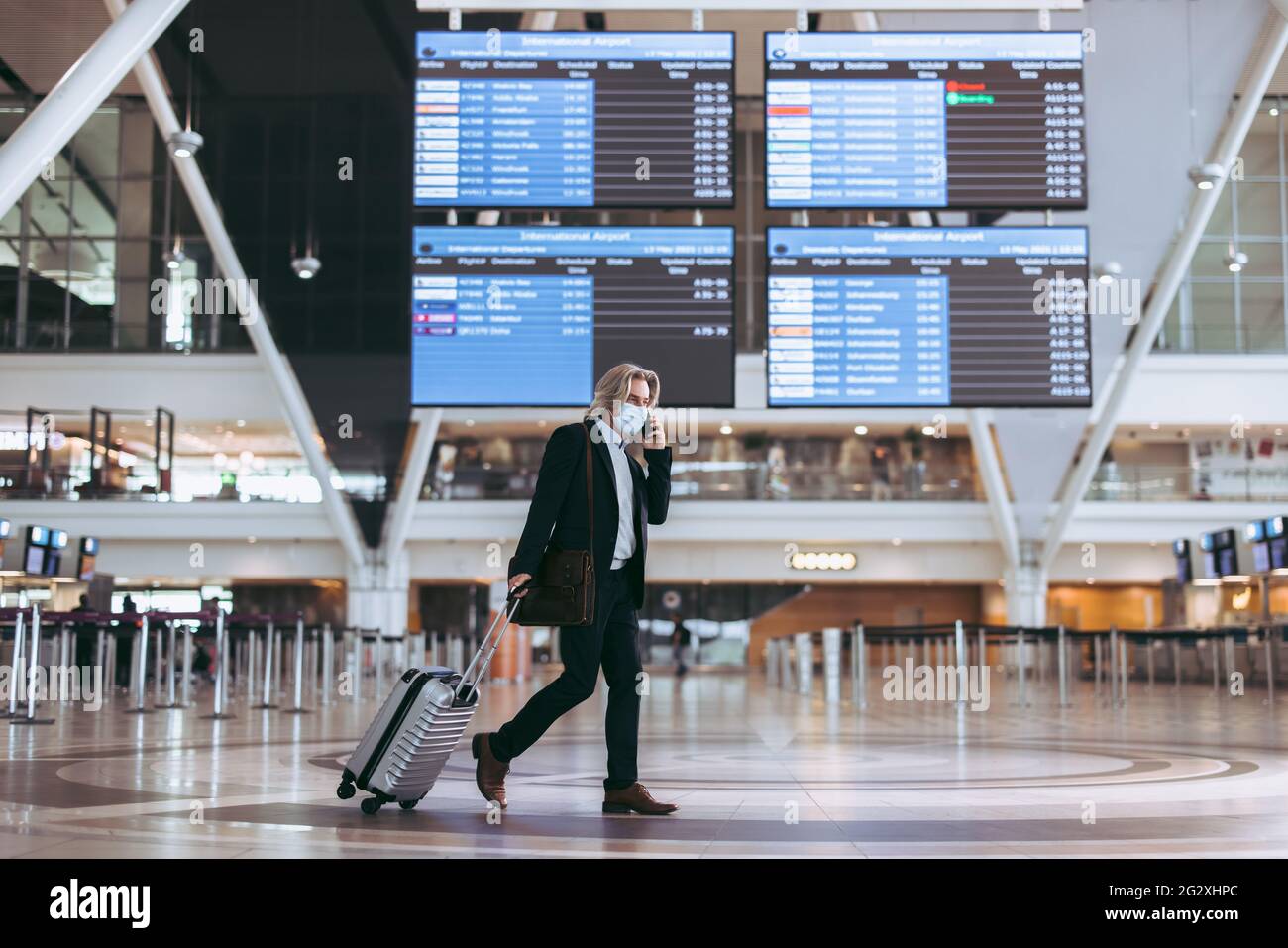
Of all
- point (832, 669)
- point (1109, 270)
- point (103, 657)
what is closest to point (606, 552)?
point (832, 669)

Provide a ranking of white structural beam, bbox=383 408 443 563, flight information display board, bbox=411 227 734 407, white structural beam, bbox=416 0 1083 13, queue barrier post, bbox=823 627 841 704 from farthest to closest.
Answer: white structural beam, bbox=383 408 443 563, queue barrier post, bbox=823 627 841 704, white structural beam, bbox=416 0 1083 13, flight information display board, bbox=411 227 734 407

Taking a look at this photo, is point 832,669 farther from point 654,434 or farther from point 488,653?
point 488,653

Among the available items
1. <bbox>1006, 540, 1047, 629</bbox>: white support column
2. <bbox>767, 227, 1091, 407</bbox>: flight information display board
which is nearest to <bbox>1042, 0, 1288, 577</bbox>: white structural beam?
<bbox>1006, 540, 1047, 629</bbox>: white support column

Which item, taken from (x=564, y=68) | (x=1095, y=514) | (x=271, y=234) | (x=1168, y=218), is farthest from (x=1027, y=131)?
(x=1095, y=514)

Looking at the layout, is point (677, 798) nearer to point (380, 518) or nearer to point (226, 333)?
point (380, 518)

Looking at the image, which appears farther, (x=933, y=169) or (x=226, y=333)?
(x=226, y=333)

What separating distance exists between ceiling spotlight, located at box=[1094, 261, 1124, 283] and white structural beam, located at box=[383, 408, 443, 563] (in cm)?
1189

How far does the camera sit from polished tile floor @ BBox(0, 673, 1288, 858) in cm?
368

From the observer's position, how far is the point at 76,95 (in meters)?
7.18

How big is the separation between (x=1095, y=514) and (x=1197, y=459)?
7651 millimetres

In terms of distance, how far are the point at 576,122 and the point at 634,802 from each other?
5704mm

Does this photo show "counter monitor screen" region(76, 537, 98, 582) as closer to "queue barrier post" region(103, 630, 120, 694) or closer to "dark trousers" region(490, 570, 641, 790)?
"queue barrier post" region(103, 630, 120, 694)

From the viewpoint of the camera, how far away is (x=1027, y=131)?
29.7 ft

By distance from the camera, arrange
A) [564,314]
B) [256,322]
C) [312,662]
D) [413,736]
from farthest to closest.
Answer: [256,322] → [312,662] → [564,314] → [413,736]
